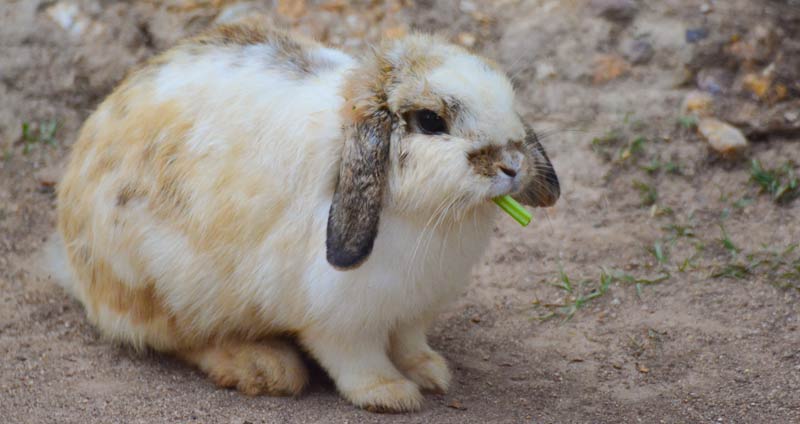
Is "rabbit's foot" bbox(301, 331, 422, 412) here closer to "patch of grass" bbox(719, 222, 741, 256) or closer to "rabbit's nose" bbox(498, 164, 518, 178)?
"rabbit's nose" bbox(498, 164, 518, 178)

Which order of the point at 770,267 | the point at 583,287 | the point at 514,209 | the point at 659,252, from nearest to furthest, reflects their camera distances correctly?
the point at 514,209, the point at 770,267, the point at 583,287, the point at 659,252

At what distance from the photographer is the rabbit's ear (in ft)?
11.4

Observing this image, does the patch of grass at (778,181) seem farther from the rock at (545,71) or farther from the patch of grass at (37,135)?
the patch of grass at (37,135)

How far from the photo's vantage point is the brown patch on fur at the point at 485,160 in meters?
3.40

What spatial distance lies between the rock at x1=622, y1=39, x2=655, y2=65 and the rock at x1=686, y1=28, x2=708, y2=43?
0.22 meters

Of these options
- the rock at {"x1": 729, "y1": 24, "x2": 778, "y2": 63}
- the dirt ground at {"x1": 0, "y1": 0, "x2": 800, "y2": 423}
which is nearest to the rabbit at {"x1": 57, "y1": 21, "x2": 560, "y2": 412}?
the dirt ground at {"x1": 0, "y1": 0, "x2": 800, "y2": 423}

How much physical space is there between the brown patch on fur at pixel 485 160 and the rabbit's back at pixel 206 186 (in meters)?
0.52

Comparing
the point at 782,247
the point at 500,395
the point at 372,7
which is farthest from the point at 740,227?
the point at 372,7

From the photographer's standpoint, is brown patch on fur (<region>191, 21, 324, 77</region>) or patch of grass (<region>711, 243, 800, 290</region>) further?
patch of grass (<region>711, 243, 800, 290</region>)

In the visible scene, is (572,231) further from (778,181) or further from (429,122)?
(429,122)

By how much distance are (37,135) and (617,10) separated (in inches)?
139

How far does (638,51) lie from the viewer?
242 inches

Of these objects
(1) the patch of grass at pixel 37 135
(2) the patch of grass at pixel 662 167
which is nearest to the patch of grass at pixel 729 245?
(2) the patch of grass at pixel 662 167

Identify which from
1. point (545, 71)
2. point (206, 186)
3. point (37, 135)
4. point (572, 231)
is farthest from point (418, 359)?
point (37, 135)
